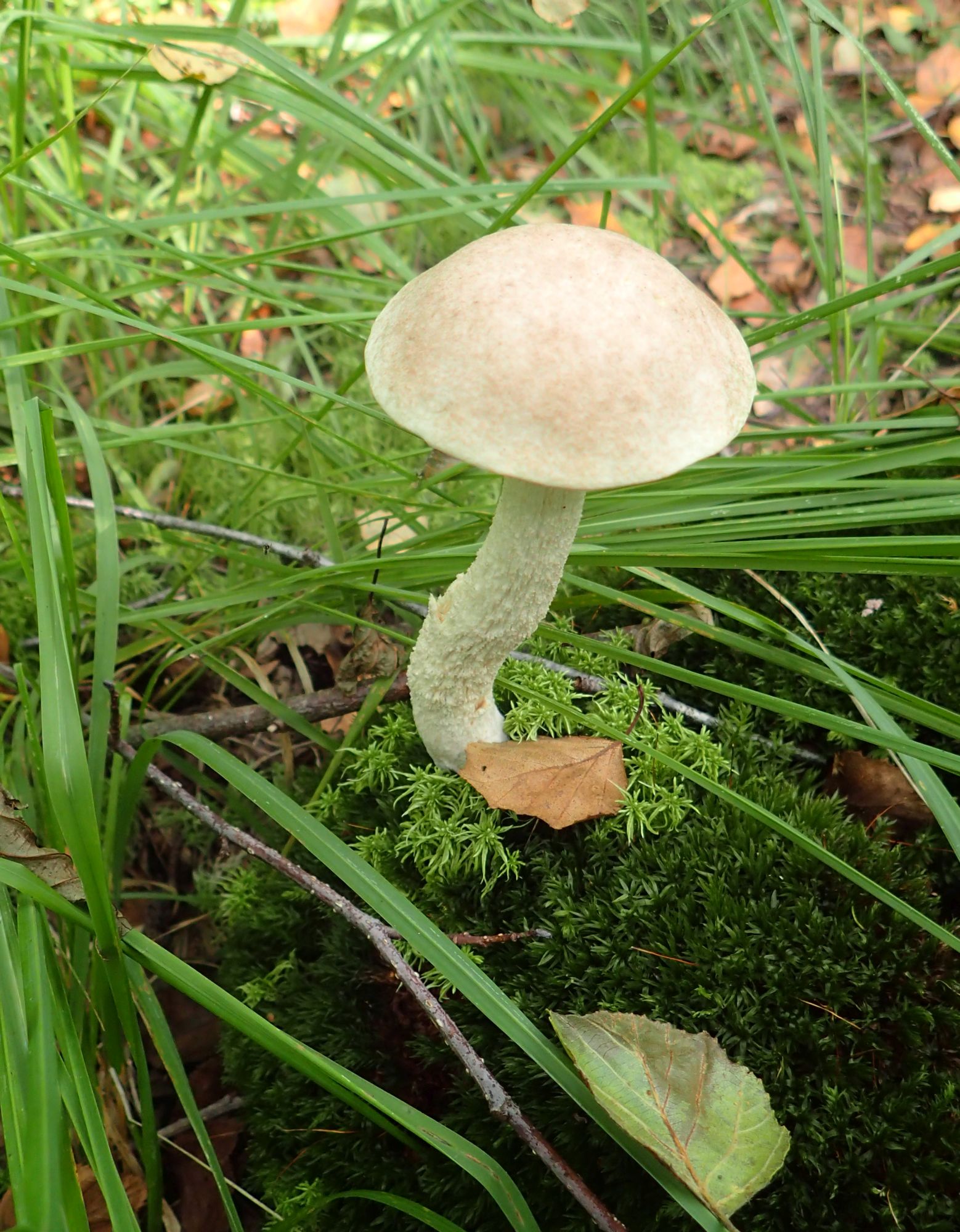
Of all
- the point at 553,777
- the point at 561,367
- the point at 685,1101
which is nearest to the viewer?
the point at 561,367

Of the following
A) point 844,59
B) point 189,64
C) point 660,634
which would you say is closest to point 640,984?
point 660,634

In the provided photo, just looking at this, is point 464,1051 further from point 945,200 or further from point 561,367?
point 945,200

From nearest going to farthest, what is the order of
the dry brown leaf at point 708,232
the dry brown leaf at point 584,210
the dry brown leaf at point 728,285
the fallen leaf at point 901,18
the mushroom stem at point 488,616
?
the mushroom stem at point 488,616 < the dry brown leaf at point 728,285 < the dry brown leaf at point 708,232 < the dry brown leaf at point 584,210 < the fallen leaf at point 901,18

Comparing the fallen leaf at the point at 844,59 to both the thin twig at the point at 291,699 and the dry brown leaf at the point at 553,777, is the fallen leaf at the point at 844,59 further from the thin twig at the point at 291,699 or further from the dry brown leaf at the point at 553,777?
the dry brown leaf at the point at 553,777

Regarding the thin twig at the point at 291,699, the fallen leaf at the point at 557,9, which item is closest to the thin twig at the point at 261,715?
the thin twig at the point at 291,699

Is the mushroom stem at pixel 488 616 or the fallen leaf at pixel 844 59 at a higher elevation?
the fallen leaf at pixel 844 59

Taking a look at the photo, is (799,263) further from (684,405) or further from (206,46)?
(684,405)

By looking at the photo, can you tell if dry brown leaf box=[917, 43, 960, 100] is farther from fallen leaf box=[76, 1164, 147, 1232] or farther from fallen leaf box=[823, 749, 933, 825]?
fallen leaf box=[76, 1164, 147, 1232]
